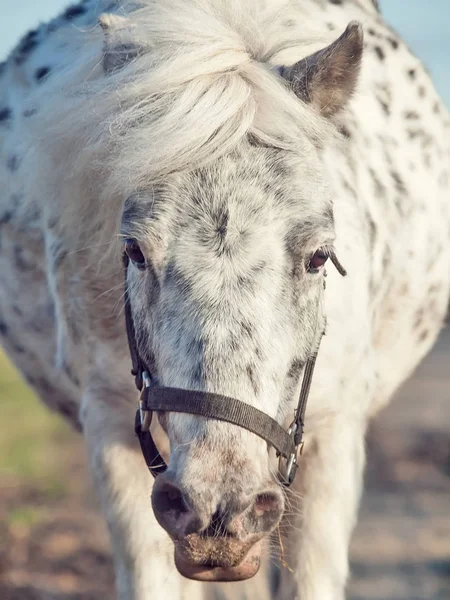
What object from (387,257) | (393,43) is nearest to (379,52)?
(393,43)

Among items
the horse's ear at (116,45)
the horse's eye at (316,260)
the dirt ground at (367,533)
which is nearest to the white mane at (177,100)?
the horse's ear at (116,45)

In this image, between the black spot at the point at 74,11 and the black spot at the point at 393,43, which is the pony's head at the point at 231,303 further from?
the black spot at the point at 393,43

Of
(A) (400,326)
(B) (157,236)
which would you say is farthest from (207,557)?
(A) (400,326)

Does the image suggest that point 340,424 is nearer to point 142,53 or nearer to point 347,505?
point 347,505

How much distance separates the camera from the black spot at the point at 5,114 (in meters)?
3.84

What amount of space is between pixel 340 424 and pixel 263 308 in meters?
1.11

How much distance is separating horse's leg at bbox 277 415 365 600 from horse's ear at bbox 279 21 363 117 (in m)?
1.14

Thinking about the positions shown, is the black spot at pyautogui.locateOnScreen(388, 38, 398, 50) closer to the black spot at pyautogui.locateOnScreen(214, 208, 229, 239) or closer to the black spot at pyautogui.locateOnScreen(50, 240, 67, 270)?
the black spot at pyautogui.locateOnScreen(50, 240, 67, 270)

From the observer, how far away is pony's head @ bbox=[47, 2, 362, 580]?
2.25 metres

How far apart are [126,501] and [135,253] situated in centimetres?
99

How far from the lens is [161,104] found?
2.59m

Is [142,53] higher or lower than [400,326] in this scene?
higher

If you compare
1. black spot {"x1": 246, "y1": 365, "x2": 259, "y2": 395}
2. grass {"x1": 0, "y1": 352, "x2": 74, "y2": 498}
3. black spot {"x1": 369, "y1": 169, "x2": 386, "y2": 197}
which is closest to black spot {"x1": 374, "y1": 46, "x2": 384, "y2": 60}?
black spot {"x1": 369, "y1": 169, "x2": 386, "y2": 197}

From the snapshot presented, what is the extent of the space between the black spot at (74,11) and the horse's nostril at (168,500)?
2255mm
